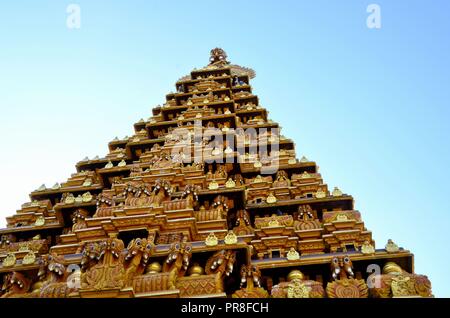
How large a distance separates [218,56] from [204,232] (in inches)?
1248

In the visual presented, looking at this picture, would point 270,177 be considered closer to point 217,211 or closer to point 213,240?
point 217,211

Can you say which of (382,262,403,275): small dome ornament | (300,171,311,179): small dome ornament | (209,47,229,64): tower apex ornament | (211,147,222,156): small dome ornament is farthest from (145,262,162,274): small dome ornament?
(209,47,229,64): tower apex ornament

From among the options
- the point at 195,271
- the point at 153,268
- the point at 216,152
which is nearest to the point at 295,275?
the point at 195,271

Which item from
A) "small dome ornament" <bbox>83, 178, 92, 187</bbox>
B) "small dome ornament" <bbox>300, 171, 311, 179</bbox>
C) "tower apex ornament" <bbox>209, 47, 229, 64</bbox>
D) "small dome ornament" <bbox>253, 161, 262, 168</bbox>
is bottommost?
"small dome ornament" <bbox>300, 171, 311, 179</bbox>

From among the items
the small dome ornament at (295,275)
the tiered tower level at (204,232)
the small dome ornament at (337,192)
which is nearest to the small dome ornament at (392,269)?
the tiered tower level at (204,232)

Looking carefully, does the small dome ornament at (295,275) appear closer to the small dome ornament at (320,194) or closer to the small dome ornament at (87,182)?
the small dome ornament at (320,194)

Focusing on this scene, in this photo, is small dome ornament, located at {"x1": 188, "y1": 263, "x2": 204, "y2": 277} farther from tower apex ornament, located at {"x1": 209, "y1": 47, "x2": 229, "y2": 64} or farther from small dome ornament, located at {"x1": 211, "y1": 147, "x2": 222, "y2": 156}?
tower apex ornament, located at {"x1": 209, "y1": 47, "x2": 229, "y2": 64}

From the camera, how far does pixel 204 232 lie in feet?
49.8

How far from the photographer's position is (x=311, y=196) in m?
18.7

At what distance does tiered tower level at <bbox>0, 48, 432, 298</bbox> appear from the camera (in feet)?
36.2

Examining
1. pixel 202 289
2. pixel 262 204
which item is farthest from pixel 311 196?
pixel 202 289

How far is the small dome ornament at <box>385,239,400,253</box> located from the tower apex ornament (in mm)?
33405
